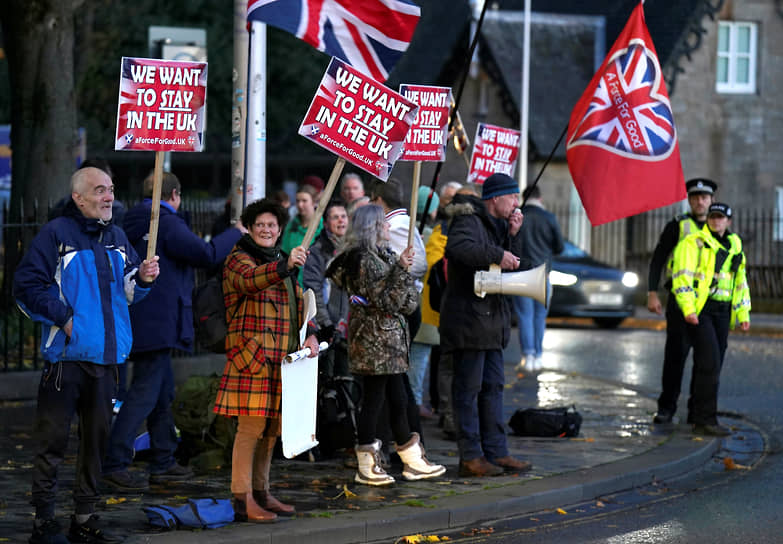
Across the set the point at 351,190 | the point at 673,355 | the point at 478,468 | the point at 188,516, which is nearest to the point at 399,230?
the point at 478,468

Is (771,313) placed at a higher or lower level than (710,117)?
lower

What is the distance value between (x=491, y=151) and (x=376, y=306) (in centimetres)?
448

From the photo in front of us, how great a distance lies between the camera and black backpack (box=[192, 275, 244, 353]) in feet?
23.9

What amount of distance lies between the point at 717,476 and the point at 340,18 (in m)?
4.01

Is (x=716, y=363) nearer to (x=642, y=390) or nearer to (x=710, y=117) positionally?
(x=642, y=390)

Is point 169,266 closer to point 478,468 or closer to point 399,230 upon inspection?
point 399,230

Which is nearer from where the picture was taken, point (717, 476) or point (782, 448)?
point (717, 476)

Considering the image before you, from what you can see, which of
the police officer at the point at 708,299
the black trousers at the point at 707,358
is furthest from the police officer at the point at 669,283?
the black trousers at the point at 707,358

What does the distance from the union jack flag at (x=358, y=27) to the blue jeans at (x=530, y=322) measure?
5930mm

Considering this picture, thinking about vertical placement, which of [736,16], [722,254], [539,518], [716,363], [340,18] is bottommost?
[539,518]

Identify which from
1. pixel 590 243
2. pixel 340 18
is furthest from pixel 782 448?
pixel 590 243

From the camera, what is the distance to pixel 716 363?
10773 mm

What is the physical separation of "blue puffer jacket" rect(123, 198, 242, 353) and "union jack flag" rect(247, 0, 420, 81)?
4.40 ft

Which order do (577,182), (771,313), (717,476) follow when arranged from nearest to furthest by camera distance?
(717,476) → (577,182) → (771,313)
